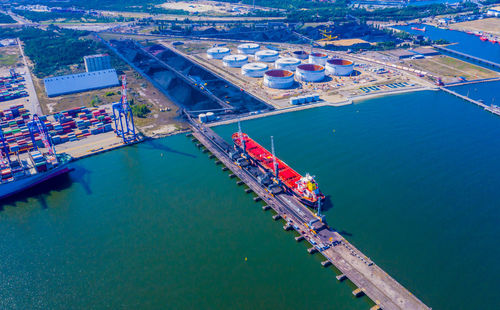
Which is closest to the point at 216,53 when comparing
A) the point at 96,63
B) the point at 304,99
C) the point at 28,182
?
the point at 96,63

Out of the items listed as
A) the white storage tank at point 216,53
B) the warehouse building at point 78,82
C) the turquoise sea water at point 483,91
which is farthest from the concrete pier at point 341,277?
the white storage tank at point 216,53

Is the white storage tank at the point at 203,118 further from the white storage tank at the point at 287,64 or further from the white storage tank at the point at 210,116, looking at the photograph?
the white storage tank at the point at 287,64

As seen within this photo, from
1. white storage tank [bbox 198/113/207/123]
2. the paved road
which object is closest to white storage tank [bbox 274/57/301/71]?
white storage tank [bbox 198/113/207/123]

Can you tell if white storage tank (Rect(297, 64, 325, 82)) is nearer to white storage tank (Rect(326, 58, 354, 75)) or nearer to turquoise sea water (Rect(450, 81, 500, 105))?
white storage tank (Rect(326, 58, 354, 75))

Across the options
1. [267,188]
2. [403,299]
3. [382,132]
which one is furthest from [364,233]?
[382,132]

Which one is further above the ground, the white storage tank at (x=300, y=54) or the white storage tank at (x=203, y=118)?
the white storage tank at (x=300, y=54)

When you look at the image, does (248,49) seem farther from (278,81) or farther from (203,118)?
(203,118)
